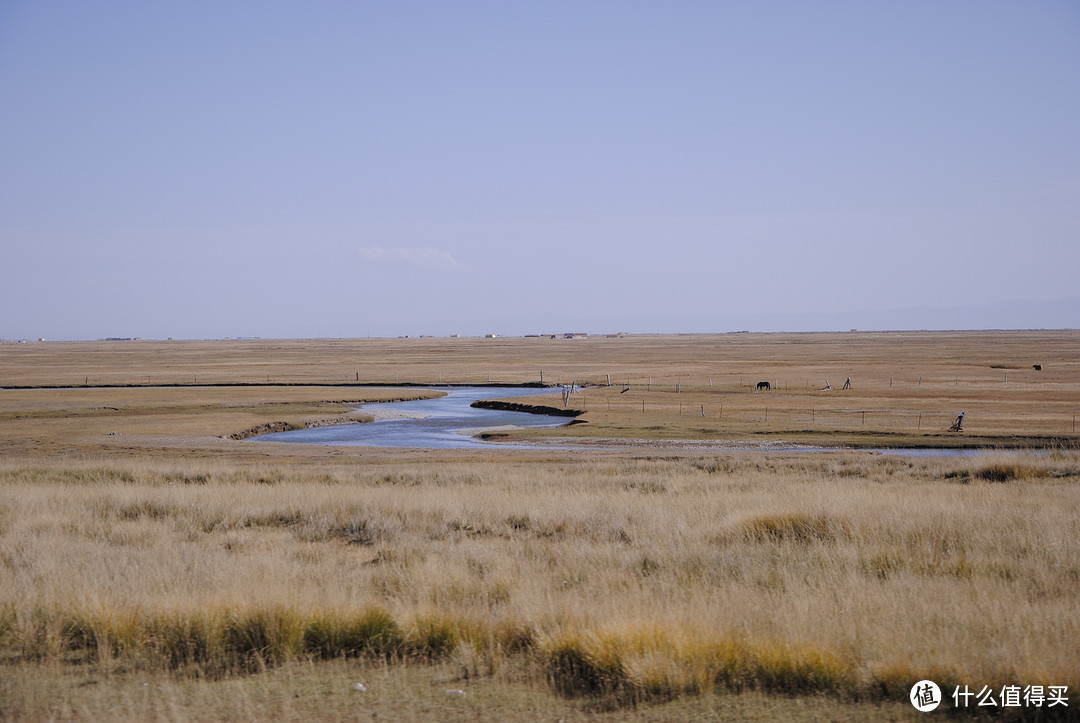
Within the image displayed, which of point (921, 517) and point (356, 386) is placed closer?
point (921, 517)

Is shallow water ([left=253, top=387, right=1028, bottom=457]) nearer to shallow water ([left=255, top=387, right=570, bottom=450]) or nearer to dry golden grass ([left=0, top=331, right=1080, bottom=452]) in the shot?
shallow water ([left=255, top=387, right=570, bottom=450])

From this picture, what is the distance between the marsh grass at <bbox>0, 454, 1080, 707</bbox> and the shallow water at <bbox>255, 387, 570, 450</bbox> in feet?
69.6

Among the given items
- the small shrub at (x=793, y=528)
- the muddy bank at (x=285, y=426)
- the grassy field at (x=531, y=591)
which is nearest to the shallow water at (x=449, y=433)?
the muddy bank at (x=285, y=426)

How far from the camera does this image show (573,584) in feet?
32.1

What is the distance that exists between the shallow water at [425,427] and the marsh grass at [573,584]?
21202mm

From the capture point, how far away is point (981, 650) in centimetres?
691

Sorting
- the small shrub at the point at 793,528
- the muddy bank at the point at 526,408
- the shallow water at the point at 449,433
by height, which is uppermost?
the small shrub at the point at 793,528

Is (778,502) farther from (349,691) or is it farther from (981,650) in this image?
(349,691)

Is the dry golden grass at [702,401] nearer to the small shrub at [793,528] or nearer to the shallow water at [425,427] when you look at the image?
the shallow water at [425,427]

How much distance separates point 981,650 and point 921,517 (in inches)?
277

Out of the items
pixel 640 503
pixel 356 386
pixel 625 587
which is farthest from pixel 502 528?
pixel 356 386

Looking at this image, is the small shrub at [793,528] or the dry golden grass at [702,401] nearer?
the small shrub at [793,528]

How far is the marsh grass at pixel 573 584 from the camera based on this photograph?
6.87 meters

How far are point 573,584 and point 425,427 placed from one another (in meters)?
36.2
